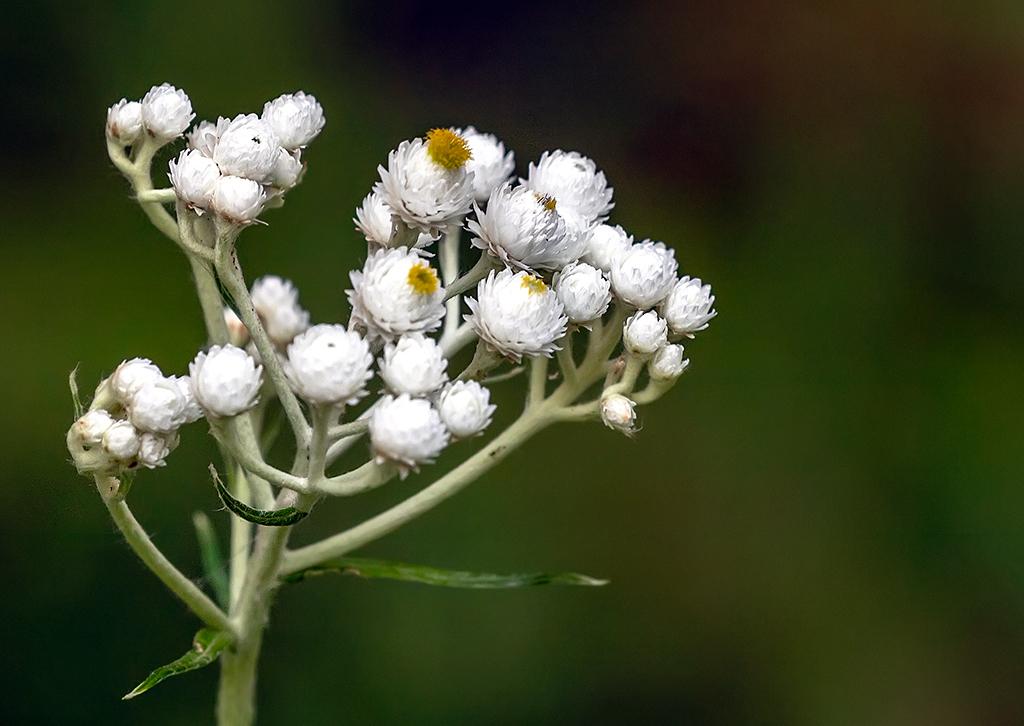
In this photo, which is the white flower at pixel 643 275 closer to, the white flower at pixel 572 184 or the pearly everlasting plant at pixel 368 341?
the pearly everlasting plant at pixel 368 341

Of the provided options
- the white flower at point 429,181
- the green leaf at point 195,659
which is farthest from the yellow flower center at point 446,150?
the green leaf at point 195,659

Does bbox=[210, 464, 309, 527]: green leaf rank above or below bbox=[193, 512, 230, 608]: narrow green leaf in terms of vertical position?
below

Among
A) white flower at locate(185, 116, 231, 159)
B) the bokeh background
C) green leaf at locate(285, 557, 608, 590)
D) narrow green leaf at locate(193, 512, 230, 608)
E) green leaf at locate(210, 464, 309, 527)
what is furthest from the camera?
the bokeh background

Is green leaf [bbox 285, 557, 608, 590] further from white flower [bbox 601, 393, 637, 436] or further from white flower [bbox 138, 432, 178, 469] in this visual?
white flower [bbox 138, 432, 178, 469]

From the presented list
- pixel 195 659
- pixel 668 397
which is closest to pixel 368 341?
pixel 195 659

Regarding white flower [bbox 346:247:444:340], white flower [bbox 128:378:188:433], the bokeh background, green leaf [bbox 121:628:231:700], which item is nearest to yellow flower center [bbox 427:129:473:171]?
white flower [bbox 346:247:444:340]

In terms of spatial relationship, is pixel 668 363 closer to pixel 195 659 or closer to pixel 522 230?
pixel 522 230

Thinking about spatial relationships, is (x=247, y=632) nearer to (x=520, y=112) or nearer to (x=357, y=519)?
(x=357, y=519)
